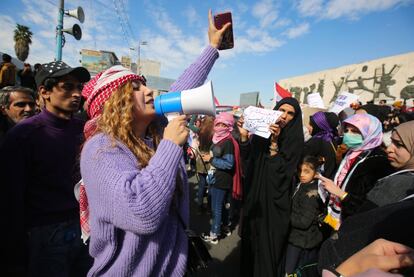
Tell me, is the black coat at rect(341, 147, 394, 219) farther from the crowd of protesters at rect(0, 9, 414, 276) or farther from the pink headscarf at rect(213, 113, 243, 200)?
the pink headscarf at rect(213, 113, 243, 200)

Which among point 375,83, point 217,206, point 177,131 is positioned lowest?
point 217,206

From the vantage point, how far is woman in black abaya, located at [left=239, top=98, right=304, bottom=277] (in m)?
2.47

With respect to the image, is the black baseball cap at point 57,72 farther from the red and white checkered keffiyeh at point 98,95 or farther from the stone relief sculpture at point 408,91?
the stone relief sculpture at point 408,91

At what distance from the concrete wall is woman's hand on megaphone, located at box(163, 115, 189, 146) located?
15.6m

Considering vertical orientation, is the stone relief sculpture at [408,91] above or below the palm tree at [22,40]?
below

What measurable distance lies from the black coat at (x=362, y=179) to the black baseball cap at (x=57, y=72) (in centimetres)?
274

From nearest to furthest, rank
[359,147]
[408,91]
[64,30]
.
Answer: [359,147]
[64,30]
[408,91]

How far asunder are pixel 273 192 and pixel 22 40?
79.2 ft

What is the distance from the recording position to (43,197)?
177cm

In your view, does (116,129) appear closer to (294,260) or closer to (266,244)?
(266,244)

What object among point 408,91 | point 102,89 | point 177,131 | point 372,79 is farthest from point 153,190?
point 372,79

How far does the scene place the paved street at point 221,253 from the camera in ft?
10.4

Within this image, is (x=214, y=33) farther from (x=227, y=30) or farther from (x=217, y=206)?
(x=217, y=206)

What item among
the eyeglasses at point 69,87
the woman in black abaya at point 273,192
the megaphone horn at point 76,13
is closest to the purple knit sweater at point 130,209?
the eyeglasses at point 69,87
